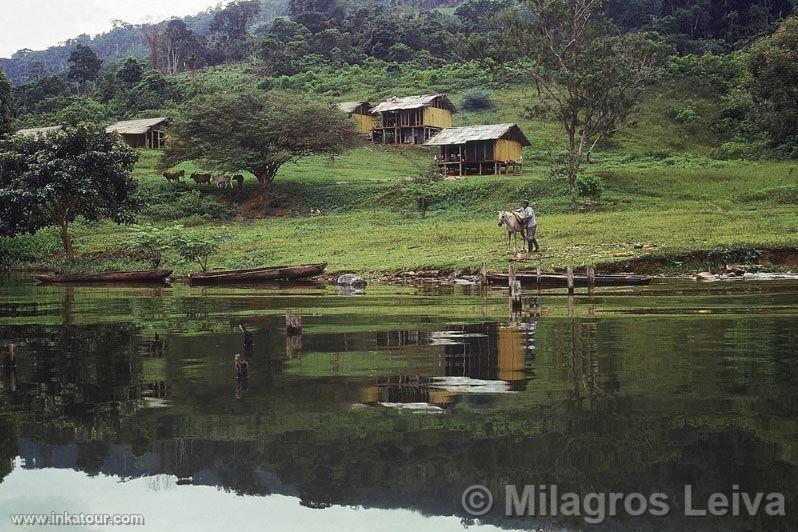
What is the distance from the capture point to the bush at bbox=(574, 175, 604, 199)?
46.9 meters

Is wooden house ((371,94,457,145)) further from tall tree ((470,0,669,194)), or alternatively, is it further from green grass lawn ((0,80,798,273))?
tall tree ((470,0,669,194))

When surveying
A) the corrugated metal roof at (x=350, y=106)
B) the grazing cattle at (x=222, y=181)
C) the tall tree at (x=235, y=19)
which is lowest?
the grazing cattle at (x=222, y=181)

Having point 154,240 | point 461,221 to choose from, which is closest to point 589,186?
point 461,221

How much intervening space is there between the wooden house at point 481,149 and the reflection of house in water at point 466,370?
47.5 meters

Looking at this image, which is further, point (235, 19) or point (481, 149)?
point (235, 19)

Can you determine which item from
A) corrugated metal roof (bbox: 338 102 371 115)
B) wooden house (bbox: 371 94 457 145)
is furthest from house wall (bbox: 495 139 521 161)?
corrugated metal roof (bbox: 338 102 371 115)

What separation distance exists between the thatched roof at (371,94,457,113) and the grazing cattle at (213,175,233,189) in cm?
2120

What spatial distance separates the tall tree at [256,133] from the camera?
57.1 meters

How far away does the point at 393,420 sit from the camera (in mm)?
9828

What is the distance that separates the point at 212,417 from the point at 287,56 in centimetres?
10348

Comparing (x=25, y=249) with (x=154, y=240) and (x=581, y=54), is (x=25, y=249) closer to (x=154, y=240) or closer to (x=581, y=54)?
(x=154, y=240)

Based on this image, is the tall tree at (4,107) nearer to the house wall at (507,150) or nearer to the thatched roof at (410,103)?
the house wall at (507,150)

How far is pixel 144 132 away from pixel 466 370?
6923 cm

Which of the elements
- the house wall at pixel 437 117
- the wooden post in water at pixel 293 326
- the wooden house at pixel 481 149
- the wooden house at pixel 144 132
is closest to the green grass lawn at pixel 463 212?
the wooden house at pixel 481 149
